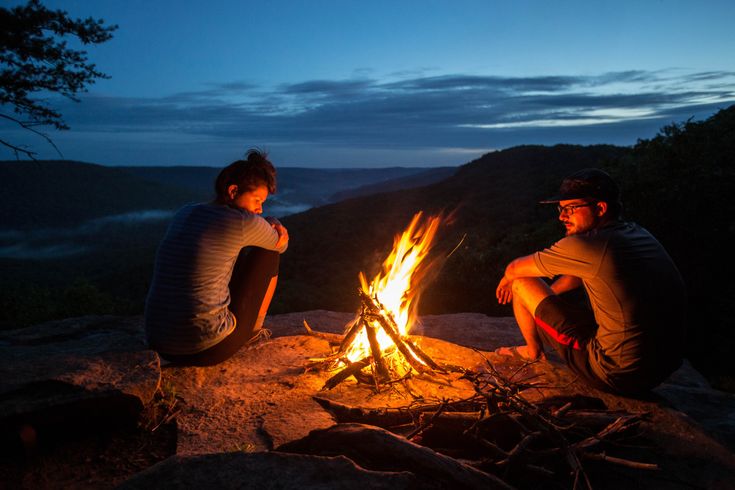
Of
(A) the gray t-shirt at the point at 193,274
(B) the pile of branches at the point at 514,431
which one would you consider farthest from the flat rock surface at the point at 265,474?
(A) the gray t-shirt at the point at 193,274

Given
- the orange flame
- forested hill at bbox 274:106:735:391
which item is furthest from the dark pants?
forested hill at bbox 274:106:735:391

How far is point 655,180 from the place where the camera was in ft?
31.0

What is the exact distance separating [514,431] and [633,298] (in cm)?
122

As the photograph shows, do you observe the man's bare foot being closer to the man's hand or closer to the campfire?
the man's hand

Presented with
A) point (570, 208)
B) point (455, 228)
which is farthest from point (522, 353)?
point (455, 228)

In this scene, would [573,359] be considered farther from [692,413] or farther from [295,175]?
[295,175]

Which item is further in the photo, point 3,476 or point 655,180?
point 655,180

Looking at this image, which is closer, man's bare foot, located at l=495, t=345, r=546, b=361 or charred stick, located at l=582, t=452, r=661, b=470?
charred stick, located at l=582, t=452, r=661, b=470

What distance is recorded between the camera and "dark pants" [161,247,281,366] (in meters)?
4.27

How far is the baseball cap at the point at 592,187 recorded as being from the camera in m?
3.61

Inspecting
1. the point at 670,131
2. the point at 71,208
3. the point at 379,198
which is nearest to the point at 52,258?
the point at 71,208

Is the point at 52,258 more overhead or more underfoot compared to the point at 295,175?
more underfoot

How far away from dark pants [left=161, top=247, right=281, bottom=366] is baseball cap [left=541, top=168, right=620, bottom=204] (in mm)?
2503

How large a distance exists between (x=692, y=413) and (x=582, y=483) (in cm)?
167
